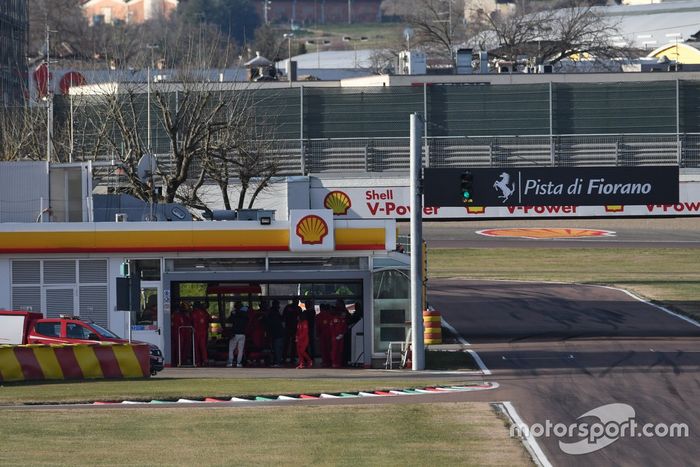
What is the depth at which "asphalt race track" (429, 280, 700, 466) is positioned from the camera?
18.5m

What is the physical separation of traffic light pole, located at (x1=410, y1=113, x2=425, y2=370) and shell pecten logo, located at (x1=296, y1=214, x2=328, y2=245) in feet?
7.95

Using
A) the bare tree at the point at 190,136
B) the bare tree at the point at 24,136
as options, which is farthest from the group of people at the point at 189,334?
the bare tree at the point at 24,136

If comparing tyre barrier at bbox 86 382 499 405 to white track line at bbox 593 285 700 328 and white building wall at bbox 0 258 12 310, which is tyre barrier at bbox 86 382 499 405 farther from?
white track line at bbox 593 285 700 328

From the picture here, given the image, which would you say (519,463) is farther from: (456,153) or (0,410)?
(456,153)

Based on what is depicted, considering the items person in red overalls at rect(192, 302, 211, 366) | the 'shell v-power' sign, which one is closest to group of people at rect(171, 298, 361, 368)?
person in red overalls at rect(192, 302, 211, 366)

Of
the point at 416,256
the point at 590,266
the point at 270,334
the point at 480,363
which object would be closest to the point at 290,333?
the point at 270,334

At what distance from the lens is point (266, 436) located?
1867cm

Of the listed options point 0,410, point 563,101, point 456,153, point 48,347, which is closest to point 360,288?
point 48,347

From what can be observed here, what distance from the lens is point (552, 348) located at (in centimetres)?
3127

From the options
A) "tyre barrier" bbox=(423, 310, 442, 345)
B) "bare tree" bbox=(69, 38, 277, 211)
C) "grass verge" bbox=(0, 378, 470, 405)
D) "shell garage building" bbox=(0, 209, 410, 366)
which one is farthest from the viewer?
"bare tree" bbox=(69, 38, 277, 211)

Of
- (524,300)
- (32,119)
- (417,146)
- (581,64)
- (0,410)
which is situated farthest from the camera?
(581,64)

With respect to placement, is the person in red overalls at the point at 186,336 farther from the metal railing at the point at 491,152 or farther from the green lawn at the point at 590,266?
the metal railing at the point at 491,152

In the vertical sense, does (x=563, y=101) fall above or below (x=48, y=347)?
above

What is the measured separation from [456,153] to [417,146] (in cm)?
3689
